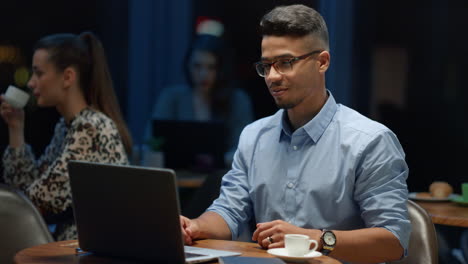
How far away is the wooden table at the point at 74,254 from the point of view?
1.77 meters

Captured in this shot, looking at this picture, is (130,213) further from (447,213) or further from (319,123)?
(447,213)

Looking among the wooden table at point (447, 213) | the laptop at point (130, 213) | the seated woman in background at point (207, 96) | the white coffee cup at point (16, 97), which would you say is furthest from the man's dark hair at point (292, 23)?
the seated woman in background at point (207, 96)

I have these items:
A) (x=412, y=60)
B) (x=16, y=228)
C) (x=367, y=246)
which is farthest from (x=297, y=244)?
(x=412, y=60)

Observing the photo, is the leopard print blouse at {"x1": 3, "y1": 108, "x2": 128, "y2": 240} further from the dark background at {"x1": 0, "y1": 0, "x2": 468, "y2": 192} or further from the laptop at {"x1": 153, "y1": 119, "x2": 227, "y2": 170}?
the dark background at {"x1": 0, "y1": 0, "x2": 468, "y2": 192}

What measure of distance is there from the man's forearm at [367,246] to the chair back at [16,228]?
110 centimetres

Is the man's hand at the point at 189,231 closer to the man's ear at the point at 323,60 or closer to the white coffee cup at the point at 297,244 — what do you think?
the white coffee cup at the point at 297,244

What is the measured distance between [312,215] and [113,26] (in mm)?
4060

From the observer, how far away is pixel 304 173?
2131 mm

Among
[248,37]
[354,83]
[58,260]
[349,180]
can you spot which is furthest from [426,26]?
[58,260]

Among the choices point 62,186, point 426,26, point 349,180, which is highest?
point 426,26

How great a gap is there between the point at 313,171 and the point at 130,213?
0.66 meters

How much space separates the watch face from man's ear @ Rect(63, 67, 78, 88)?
1683 millimetres

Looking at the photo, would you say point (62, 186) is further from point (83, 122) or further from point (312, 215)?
point (312, 215)

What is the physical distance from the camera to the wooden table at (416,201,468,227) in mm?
2736
